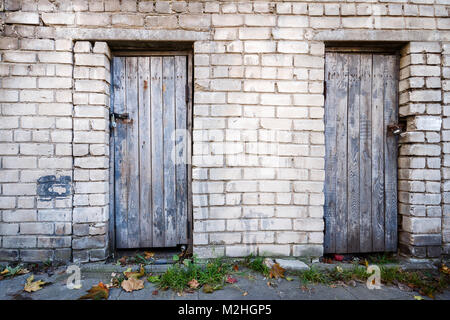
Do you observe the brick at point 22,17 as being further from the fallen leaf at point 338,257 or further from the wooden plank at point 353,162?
the fallen leaf at point 338,257

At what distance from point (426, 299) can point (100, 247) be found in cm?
348

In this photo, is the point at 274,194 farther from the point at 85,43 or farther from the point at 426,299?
the point at 85,43

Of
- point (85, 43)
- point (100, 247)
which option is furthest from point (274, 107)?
point (100, 247)

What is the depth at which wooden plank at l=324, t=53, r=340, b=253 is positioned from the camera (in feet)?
10.7

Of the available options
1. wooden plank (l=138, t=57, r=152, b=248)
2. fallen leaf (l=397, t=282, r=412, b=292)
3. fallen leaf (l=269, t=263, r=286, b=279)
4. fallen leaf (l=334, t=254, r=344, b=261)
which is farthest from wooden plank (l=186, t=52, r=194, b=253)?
fallen leaf (l=397, t=282, r=412, b=292)

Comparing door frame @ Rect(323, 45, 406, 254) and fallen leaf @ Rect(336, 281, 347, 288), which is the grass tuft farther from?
door frame @ Rect(323, 45, 406, 254)

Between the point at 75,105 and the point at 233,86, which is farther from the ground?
the point at 233,86

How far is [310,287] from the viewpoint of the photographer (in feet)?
8.47

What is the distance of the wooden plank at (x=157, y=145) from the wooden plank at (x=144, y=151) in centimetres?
5

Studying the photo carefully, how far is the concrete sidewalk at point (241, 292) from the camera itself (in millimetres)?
2404

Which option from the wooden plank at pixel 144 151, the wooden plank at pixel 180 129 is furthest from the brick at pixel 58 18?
the wooden plank at pixel 180 129

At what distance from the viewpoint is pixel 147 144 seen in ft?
10.6

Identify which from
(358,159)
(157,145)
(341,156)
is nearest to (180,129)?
(157,145)

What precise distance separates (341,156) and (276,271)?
1650mm
